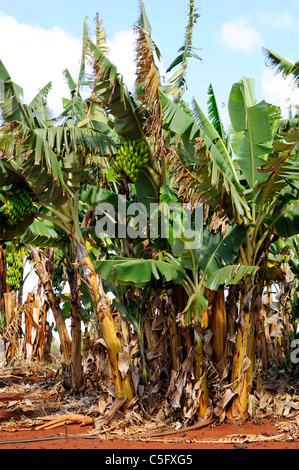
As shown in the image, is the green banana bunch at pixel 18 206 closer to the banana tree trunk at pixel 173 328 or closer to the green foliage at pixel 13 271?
the banana tree trunk at pixel 173 328

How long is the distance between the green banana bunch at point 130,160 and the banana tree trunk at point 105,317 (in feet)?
4.51

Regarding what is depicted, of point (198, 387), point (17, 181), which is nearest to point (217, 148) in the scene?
point (17, 181)

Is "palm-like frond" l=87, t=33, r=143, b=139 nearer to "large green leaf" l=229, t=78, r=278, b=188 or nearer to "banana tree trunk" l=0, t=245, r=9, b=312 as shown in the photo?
"large green leaf" l=229, t=78, r=278, b=188

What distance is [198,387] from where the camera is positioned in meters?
7.25

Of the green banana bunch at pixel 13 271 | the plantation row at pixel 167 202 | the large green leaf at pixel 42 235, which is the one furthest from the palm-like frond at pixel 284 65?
the green banana bunch at pixel 13 271

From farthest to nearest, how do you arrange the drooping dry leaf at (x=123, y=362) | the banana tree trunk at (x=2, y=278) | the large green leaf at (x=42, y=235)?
the banana tree trunk at (x=2, y=278)
the large green leaf at (x=42, y=235)
the drooping dry leaf at (x=123, y=362)

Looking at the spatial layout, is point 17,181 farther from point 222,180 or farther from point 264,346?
point 264,346

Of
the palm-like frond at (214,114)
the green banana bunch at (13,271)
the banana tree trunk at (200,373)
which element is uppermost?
the palm-like frond at (214,114)

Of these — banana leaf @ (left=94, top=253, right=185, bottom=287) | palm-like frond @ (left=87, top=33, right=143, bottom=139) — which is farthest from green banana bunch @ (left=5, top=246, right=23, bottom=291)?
palm-like frond @ (left=87, top=33, right=143, bottom=139)

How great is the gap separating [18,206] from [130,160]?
1.65 m

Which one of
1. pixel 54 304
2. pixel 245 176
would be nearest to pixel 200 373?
pixel 245 176

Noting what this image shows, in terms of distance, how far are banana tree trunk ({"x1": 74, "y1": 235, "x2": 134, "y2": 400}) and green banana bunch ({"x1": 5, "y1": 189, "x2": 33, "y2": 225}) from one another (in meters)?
0.87

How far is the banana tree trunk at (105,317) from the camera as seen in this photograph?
7477 millimetres
